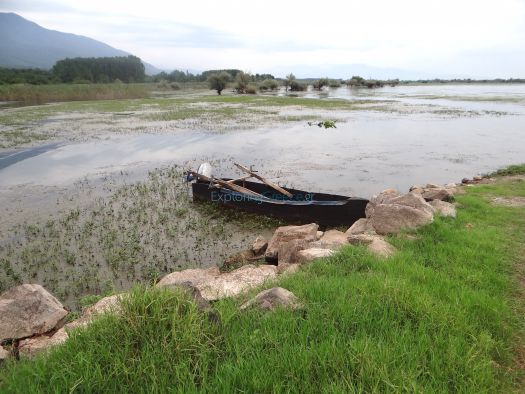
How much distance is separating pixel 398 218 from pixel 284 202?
482 cm

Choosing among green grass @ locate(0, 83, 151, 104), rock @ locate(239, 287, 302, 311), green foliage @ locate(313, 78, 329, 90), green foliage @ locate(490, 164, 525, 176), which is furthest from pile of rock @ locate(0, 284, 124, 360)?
green foliage @ locate(313, 78, 329, 90)

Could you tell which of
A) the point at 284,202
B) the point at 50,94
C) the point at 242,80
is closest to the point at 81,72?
the point at 50,94

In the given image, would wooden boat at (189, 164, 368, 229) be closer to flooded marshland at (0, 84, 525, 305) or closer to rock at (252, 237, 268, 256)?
flooded marshland at (0, 84, 525, 305)

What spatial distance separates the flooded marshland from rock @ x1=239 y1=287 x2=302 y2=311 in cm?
524

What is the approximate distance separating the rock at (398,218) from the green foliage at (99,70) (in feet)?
341

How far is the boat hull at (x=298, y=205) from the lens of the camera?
11469 mm

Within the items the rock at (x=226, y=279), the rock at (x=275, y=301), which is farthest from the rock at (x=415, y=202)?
the rock at (x=275, y=301)

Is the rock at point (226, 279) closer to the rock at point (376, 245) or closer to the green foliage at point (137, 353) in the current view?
the rock at point (376, 245)

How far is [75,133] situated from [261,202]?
77.5ft

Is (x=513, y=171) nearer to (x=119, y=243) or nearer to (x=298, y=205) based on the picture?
(x=298, y=205)

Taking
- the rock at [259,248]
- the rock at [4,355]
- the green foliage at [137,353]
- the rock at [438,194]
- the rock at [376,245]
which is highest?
the green foliage at [137,353]

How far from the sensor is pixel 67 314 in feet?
21.4

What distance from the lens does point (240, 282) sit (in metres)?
6.49

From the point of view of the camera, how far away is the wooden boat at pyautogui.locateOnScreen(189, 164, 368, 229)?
11.5 metres
